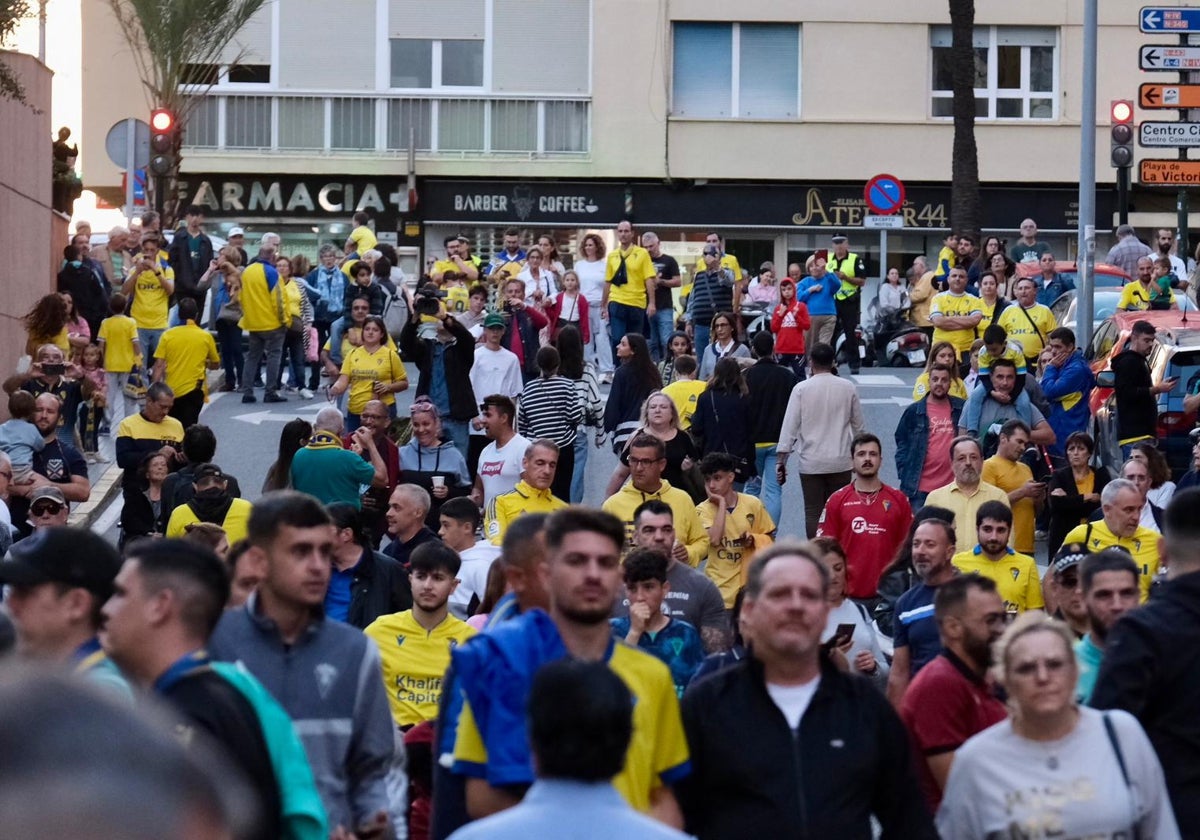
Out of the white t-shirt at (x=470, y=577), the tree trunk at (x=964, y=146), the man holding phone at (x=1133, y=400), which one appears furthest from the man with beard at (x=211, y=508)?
the tree trunk at (x=964, y=146)

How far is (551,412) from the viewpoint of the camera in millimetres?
14984

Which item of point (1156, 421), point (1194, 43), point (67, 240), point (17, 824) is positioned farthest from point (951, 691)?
point (67, 240)

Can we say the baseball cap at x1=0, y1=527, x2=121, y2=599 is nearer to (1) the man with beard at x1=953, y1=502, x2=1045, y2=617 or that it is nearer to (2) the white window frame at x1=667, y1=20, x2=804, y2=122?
(1) the man with beard at x1=953, y1=502, x2=1045, y2=617

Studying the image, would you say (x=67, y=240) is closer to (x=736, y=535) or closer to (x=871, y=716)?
(x=736, y=535)

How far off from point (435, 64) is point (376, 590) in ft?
110

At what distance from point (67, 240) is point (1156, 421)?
15.2m

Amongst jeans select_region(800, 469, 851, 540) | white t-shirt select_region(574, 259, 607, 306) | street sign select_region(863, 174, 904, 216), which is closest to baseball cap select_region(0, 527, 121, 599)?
jeans select_region(800, 469, 851, 540)

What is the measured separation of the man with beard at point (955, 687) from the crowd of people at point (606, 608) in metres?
0.01

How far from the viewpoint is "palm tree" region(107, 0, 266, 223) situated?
3834cm

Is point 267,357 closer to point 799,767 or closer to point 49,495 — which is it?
point 49,495

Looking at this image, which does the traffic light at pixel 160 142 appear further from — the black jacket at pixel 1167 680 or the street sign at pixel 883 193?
the black jacket at pixel 1167 680

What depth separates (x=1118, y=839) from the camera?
462cm

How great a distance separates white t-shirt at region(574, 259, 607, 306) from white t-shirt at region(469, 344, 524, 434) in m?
7.00

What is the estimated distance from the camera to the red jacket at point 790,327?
73.9 ft
